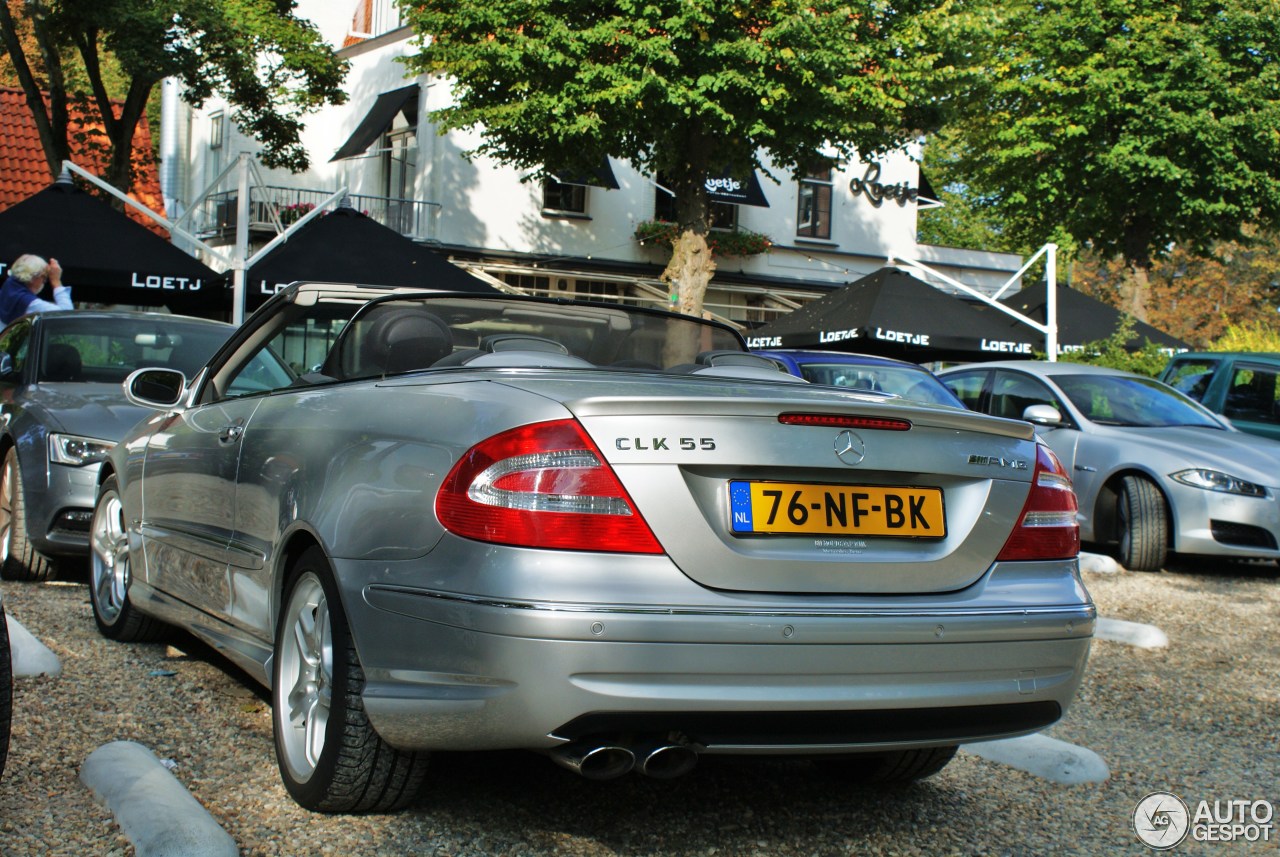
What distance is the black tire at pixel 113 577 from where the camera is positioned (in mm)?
5480

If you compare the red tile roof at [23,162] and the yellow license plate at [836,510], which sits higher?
the red tile roof at [23,162]

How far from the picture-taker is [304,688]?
140 inches

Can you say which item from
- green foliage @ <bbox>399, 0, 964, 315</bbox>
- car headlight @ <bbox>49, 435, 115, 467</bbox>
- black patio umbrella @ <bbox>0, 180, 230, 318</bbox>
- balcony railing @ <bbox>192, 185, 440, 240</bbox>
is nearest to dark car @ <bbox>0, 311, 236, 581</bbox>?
car headlight @ <bbox>49, 435, 115, 467</bbox>

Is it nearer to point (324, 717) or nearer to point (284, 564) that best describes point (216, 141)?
point (284, 564)

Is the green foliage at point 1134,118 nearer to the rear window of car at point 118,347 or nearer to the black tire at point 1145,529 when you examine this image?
the black tire at point 1145,529

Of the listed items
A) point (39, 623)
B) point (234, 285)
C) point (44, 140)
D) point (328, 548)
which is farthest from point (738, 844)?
point (44, 140)

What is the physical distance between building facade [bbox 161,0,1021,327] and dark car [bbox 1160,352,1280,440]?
12019 mm

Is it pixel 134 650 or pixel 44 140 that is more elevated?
pixel 44 140

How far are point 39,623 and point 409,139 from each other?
23.7m

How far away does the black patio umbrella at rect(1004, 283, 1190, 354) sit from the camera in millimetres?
18484

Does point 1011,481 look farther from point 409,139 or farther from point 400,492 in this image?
point 409,139

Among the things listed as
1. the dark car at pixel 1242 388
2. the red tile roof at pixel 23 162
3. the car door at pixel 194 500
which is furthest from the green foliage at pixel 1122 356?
the red tile roof at pixel 23 162

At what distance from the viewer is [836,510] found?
311 centimetres

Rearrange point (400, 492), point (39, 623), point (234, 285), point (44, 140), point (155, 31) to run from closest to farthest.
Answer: point (400, 492) → point (39, 623) → point (234, 285) → point (155, 31) → point (44, 140)
